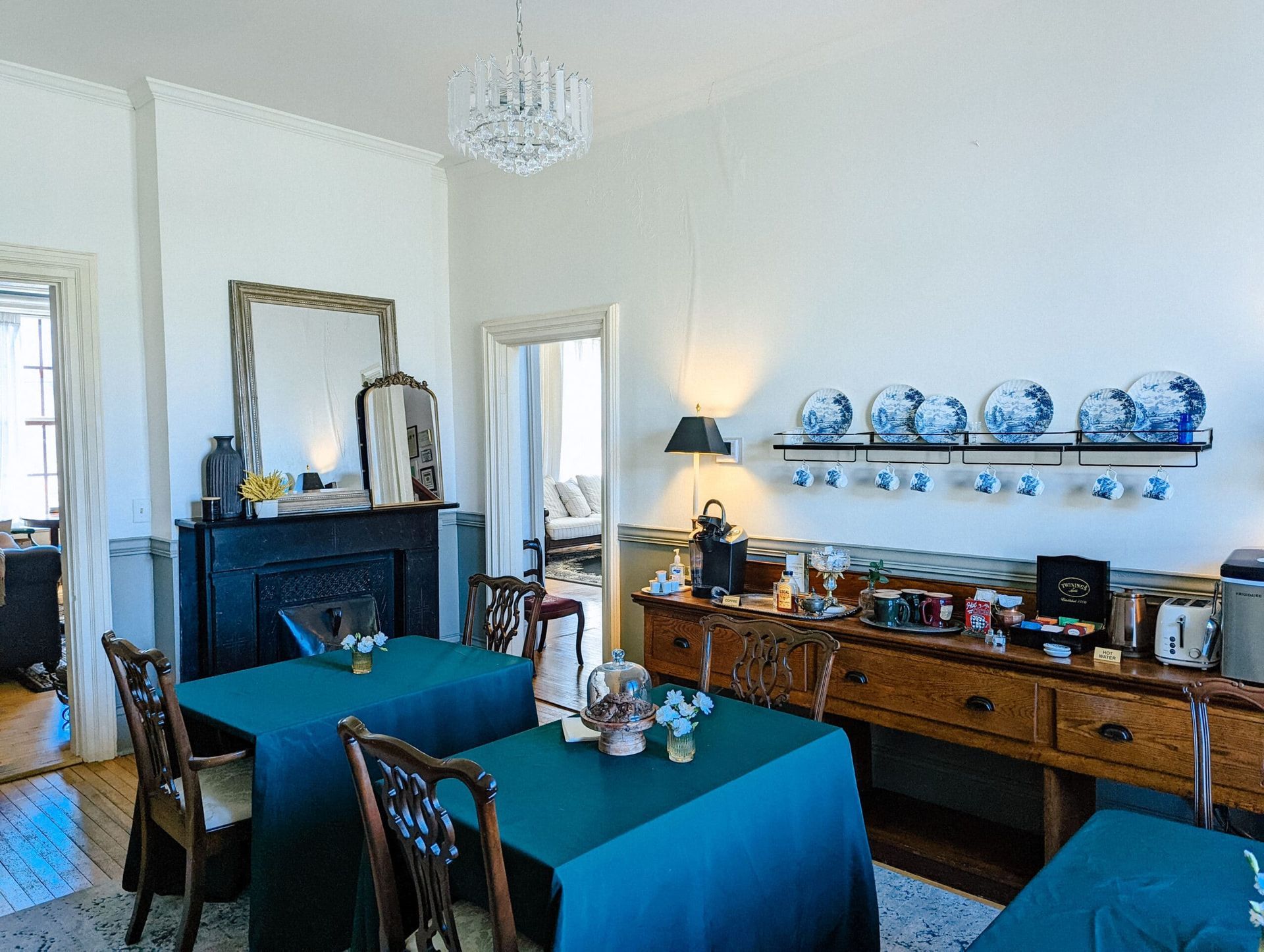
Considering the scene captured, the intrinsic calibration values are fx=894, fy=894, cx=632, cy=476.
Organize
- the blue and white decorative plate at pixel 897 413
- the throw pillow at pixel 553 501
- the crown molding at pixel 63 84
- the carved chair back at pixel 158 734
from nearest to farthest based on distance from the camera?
the carved chair back at pixel 158 734
the blue and white decorative plate at pixel 897 413
the crown molding at pixel 63 84
the throw pillow at pixel 553 501

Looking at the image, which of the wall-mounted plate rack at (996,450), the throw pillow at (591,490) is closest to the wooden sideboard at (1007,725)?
the wall-mounted plate rack at (996,450)

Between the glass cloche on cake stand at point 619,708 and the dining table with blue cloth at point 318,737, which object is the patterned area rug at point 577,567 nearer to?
the dining table with blue cloth at point 318,737

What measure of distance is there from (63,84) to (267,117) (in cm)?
90

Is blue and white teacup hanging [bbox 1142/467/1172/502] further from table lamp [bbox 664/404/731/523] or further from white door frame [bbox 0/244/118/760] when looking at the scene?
white door frame [bbox 0/244/118/760]

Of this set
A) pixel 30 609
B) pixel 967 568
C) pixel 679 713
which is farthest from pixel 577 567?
pixel 679 713

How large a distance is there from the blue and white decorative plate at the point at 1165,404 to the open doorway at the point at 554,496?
248 centimetres

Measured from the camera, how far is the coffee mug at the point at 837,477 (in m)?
3.85

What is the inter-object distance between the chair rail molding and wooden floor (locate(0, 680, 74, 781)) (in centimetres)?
359

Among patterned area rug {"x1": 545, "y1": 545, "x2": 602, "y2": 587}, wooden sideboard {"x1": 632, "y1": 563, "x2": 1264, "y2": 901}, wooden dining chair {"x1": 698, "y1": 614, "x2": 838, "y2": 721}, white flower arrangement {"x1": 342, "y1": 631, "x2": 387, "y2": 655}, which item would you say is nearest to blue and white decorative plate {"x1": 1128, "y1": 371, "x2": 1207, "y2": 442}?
wooden sideboard {"x1": 632, "y1": 563, "x2": 1264, "y2": 901}

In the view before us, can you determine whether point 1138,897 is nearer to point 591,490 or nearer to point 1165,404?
point 1165,404

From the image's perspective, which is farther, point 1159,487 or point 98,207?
point 98,207

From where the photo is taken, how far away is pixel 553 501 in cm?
1013

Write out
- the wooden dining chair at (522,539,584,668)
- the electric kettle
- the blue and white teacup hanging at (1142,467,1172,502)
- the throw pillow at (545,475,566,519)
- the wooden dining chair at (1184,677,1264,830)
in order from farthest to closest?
the throw pillow at (545,475,566,519) < the wooden dining chair at (522,539,584,668) < the blue and white teacup hanging at (1142,467,1172,502) < the electric kettle < the wooden dining chair at (1184,677,1264,830)

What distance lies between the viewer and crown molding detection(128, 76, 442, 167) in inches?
168
